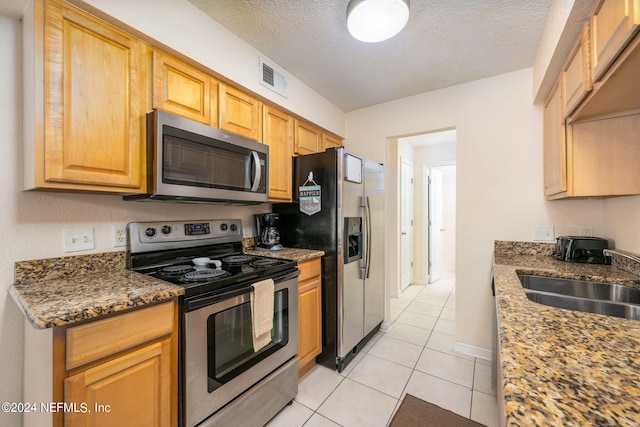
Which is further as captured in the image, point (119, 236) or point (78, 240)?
point (119, 236)

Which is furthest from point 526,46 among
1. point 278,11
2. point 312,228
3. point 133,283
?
point 133,283

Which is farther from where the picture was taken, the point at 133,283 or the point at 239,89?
the point at 239,89

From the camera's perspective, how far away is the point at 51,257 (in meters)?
1.31

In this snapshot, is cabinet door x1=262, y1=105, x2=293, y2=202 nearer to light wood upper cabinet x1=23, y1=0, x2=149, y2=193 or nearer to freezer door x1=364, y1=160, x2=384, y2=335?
freezer door x1=364, y1=160, x2=384, y2=335

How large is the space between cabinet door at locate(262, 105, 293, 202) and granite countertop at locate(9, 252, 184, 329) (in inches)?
43.5

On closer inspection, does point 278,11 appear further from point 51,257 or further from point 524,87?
point 524,87

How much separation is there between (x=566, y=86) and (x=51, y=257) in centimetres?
289

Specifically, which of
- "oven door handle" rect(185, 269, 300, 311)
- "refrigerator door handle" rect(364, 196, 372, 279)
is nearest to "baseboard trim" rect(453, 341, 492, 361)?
"refrigerator door handle" rect(364, 196, 372, 279)

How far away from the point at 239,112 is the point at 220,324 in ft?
4.59

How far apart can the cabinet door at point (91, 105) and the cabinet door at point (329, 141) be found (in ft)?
5.55

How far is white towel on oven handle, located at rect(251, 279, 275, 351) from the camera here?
145 cm

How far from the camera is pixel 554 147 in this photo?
1.79m

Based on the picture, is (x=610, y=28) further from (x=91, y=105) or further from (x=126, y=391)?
(x=126, y=391)

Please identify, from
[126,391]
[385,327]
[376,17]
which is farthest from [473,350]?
[376,17]
